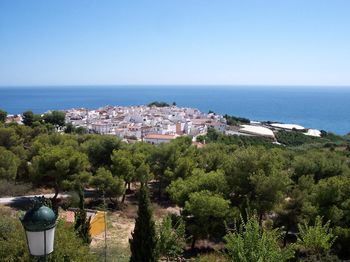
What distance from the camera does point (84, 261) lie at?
8859 mm

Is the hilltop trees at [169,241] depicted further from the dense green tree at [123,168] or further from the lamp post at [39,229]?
the lamp post at [39,229]

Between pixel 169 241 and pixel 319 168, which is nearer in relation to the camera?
pixel 169 241

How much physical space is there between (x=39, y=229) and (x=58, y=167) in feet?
63.1

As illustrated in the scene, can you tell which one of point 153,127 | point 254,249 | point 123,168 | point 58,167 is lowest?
point 153,127

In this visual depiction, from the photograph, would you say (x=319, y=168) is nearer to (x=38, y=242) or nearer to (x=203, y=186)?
(x=203, y=186)

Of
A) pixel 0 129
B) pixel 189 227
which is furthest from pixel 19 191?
pixel 189 227

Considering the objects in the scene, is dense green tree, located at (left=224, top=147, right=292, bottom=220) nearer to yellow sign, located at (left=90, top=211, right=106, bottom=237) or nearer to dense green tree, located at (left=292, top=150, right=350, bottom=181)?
yellow sign, located at (left=90, top=211, right=106, bottom=237)

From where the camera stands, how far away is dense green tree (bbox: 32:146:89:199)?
2159cm

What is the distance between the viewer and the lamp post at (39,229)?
3.21 m

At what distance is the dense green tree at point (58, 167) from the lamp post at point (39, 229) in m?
18.9

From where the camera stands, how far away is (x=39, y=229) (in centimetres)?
321

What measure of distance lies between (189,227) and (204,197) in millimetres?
1585

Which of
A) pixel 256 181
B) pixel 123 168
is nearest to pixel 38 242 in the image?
pixel 256 181

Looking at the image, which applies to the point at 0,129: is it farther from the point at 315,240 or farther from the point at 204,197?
the point at 315,240
